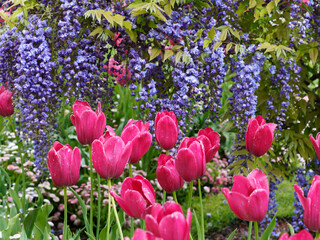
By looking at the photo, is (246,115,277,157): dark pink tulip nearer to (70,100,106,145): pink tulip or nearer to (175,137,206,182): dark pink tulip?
(175,137,206,182): dark pink tulip

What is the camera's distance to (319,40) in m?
2.72

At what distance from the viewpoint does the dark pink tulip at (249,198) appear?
91cm

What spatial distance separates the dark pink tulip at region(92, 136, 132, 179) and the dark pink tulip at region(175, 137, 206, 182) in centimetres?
13

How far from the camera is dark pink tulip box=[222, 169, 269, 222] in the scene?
0.91 meters

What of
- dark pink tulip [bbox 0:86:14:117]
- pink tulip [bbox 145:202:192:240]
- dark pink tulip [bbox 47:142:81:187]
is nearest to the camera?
pink tulip [bbox 145:202:192:240]

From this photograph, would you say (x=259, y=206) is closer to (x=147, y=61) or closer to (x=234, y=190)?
(x=234, y=190)

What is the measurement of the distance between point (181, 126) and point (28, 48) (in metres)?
0.82

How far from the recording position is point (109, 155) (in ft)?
3.49

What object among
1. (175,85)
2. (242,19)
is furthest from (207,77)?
(242,19)

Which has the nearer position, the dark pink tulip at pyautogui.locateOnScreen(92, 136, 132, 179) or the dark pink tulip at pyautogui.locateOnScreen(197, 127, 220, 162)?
the dark pink tulip at pyautogui.locateOnScreen(92, 136, 132, 179)

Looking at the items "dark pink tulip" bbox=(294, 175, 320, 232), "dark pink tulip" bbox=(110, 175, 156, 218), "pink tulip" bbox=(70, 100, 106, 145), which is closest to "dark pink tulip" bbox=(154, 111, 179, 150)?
"pink tulip" bbox=(70, 100, 106, 145)

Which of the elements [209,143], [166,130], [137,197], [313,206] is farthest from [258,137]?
[137,197]

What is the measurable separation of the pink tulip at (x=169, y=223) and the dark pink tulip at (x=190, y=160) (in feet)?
0.93

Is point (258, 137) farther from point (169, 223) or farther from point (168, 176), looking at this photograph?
point (169, 223)
